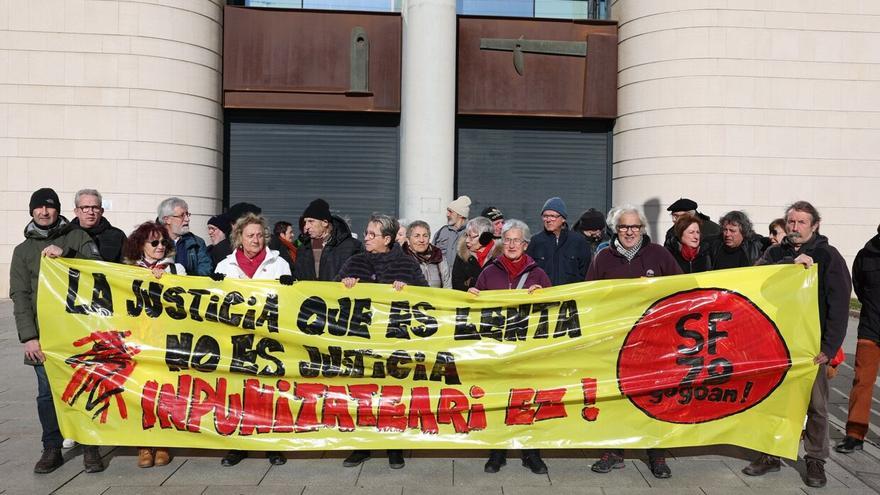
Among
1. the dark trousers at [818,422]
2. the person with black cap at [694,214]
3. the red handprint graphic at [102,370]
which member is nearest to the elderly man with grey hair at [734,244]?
the person with black cap at [694,214]

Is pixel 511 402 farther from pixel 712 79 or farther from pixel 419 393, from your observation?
pixel 712 79

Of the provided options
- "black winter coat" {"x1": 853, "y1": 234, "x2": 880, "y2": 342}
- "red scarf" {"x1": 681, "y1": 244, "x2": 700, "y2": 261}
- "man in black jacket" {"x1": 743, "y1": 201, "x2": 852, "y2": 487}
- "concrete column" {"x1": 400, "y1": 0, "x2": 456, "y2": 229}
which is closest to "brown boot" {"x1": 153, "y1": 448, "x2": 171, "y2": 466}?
"man in black jacket" {"x1": 743, "y1": 201, "x2": 852, "y2": 487}

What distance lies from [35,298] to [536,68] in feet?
38.0

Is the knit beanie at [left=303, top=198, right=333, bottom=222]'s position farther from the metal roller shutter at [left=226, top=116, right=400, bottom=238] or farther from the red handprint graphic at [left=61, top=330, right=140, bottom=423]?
the metal roller shutter at [left=226, top=116, right=400, bottom=238]

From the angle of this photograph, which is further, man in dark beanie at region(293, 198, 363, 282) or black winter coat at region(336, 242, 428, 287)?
man in dark beanie at region(293, 198, 363, 282)

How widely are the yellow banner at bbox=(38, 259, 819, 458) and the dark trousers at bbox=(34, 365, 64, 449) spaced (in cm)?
10

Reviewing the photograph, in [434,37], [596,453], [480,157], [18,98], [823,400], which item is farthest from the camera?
[480,157]

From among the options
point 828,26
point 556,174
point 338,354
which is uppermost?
point 828,26

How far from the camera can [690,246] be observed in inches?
264

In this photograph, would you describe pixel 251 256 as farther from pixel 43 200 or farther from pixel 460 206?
pixel 460 206

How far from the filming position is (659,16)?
45.2 ft

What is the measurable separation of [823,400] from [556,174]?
1075cm

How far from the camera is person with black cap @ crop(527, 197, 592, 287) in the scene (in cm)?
→ 729


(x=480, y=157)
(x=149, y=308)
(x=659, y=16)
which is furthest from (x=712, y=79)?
(x=149, y=308)
